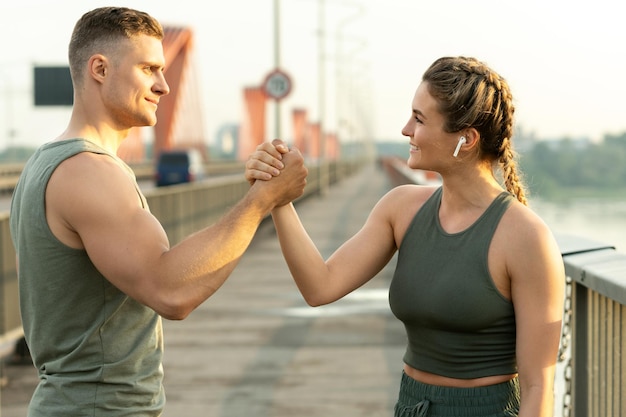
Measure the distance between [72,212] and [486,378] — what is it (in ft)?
3.78

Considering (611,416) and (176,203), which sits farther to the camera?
(176,203)

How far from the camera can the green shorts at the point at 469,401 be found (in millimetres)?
3057

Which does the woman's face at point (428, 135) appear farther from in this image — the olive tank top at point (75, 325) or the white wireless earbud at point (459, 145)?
the olive tank top at point (75, 325)

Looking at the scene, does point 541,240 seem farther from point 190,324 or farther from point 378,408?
point 190,324

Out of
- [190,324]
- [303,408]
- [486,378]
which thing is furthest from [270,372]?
[486,378]

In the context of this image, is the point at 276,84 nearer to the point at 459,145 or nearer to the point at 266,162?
the point at 266,162

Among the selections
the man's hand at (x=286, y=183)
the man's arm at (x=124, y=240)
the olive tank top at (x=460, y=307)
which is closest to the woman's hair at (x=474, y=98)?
the olive tank top at (x=460, y=307)

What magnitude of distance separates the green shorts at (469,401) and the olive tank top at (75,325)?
742 millimetres

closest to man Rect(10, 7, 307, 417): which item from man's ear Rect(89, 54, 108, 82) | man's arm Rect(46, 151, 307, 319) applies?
man's arm Rect(46, 151, 307, 319)

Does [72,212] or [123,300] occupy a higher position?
[72,212]

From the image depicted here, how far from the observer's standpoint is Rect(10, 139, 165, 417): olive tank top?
2895 mm

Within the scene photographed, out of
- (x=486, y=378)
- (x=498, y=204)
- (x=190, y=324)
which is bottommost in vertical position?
(x=190, y=324)

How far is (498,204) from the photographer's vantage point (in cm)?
313

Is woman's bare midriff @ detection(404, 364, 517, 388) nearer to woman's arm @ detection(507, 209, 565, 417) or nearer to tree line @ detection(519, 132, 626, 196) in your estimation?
woman's arm @ detection(507, 209, 565, 417)
